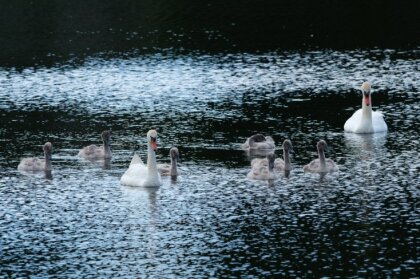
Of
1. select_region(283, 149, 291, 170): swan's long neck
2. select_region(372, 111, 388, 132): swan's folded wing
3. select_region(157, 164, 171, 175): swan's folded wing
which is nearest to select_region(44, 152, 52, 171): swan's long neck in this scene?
select_region(157, 164, 171, 175): swan's folded wing

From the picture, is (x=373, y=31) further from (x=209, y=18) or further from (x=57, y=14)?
(x=57, y=14)

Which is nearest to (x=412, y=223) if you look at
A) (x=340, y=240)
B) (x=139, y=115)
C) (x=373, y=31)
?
(x=340, y=240)

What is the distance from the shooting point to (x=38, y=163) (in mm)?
38844

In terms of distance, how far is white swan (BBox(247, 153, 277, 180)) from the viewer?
36.9m

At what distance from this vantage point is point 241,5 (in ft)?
244

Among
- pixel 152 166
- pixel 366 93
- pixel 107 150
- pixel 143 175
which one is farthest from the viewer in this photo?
pixel 366 93

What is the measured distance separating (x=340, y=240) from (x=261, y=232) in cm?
199

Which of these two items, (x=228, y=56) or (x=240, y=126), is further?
(x=228, y=56)

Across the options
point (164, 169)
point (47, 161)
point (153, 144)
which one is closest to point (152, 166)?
point (153, 144)

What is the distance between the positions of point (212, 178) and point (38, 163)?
5321 mm

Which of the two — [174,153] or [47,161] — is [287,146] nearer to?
[174,153]

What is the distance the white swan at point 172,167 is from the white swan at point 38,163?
10.7 ft

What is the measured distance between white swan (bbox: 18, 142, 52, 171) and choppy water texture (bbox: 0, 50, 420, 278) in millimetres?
517

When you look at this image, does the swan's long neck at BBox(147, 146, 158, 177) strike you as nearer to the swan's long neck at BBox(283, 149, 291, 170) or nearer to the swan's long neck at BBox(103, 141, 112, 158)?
the swan's long neck at BBox(103, 141, 112, 158)
